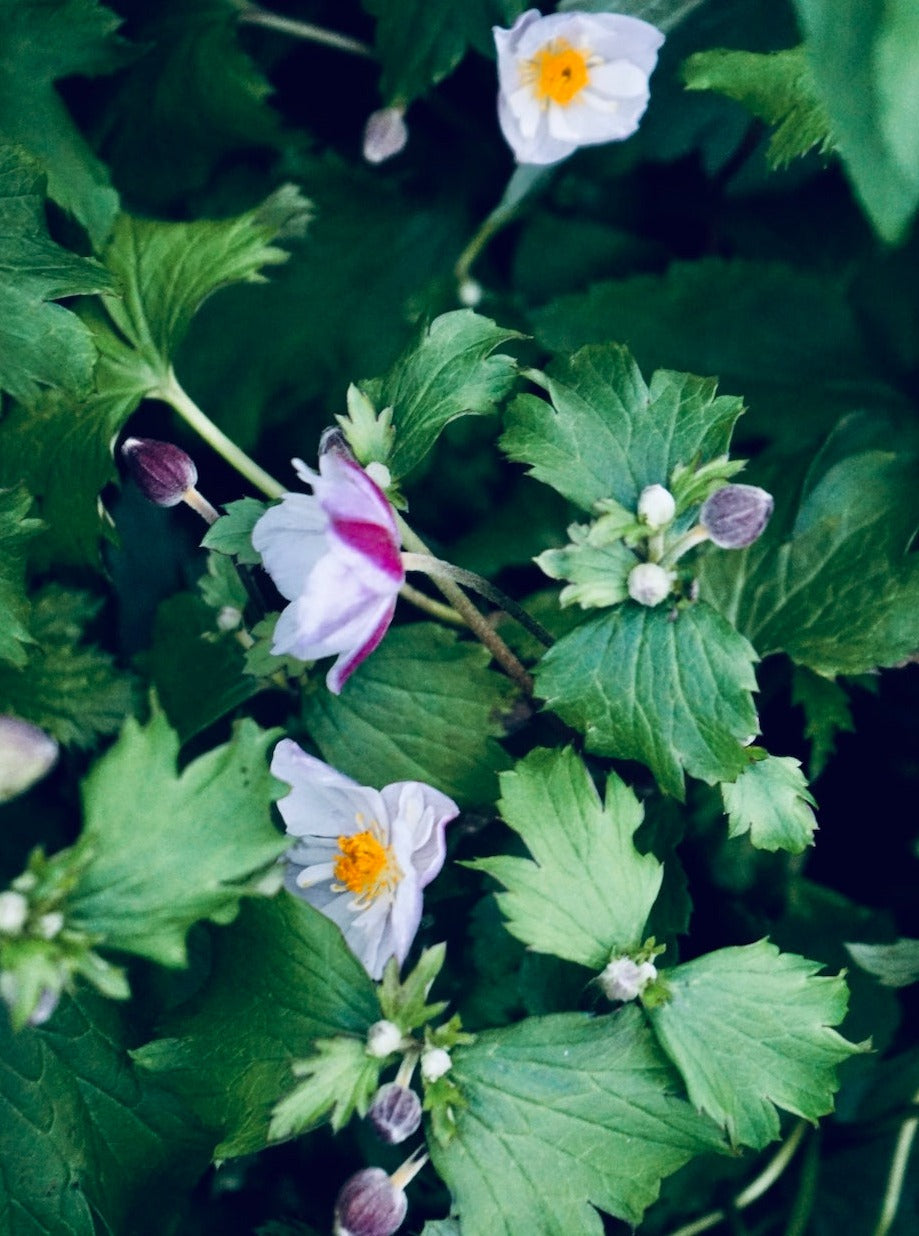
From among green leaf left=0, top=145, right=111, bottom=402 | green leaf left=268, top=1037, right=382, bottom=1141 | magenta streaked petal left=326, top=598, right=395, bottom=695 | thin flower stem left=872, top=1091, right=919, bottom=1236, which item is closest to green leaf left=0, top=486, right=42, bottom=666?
green leaf left=0, top=145, right=111, bottom=402

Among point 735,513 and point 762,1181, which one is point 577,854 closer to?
point 735,513

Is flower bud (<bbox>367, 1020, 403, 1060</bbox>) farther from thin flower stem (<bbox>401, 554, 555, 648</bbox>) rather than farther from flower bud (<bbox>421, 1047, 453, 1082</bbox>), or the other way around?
thin flower stem (<bbox>401, 554, 555, 648</bbox>)

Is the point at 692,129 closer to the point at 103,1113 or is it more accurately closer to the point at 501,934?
the point at 501,934

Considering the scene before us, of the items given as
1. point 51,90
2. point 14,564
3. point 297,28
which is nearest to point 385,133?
point 297,28

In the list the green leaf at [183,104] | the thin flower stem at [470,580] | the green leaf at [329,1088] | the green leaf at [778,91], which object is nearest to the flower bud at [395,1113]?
the green leaf at [329,1088]

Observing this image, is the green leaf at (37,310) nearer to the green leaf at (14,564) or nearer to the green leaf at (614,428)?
the green leaf at (14,564)
